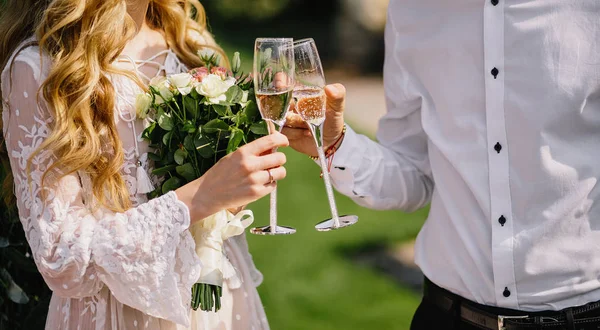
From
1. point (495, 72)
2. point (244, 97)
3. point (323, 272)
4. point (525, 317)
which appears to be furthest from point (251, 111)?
point (323, 272)

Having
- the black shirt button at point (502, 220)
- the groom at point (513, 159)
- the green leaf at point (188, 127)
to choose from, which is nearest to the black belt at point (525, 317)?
the groom at point (513, 159)

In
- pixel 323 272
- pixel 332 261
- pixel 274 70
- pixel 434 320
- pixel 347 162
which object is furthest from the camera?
pixel 332 261

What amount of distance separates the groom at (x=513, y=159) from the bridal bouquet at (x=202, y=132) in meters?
0.35

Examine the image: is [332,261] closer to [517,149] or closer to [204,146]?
[517,149]

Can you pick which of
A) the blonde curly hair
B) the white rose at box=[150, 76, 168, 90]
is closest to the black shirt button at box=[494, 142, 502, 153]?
the white rose at box=[150, 76, 168, 90]

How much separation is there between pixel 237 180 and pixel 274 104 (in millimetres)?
250

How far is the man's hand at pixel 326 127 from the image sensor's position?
266 centimetres

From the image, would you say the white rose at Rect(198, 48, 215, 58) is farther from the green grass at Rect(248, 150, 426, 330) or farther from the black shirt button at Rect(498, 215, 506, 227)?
the green grass at Rect(248, 150, 426, 330)

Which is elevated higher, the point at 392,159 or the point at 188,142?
the point at 188,142

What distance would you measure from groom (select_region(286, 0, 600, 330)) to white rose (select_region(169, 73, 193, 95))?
0.45 meters

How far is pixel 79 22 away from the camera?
242 centimetres

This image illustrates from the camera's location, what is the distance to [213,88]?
2.37 meters

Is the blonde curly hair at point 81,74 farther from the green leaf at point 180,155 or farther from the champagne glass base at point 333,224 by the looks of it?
the champagne glass base at point 333,224

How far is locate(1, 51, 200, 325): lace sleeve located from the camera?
227cm
